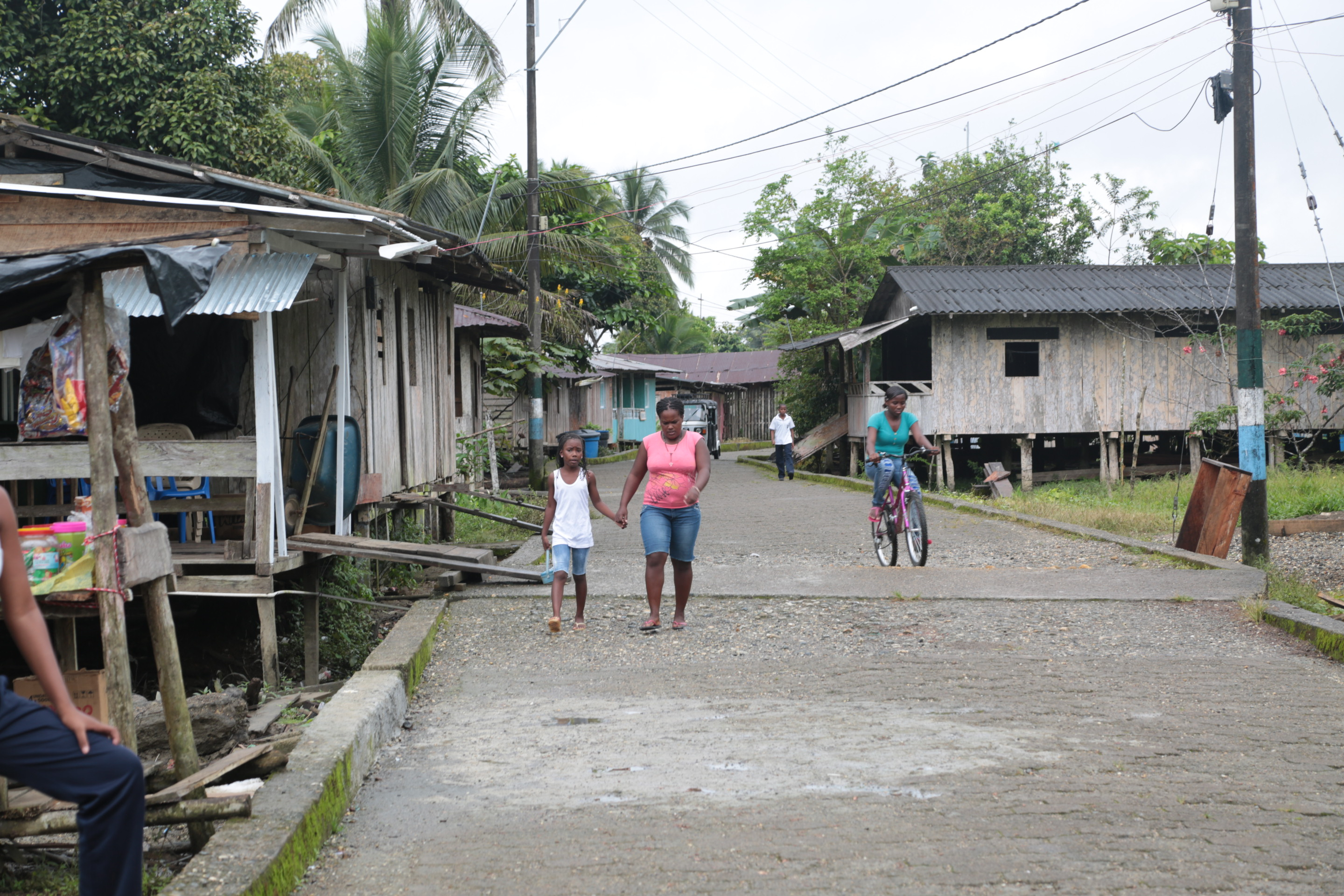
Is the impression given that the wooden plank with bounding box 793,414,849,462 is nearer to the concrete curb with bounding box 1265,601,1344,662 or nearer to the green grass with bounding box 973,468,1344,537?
the green grass with bounding box 973,468,1344,537

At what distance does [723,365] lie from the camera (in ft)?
170

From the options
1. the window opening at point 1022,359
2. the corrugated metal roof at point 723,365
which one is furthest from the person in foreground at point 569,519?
the corrugated metal roof at point 723,365

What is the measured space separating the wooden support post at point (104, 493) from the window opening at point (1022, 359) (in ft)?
70.8

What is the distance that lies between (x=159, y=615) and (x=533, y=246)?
1792cm

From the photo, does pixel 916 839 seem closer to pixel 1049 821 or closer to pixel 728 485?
pixel 1049 821

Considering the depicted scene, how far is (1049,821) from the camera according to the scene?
13.7 feet

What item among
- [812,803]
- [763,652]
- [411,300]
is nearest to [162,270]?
[812,803]

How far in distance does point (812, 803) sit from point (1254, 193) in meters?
8.96

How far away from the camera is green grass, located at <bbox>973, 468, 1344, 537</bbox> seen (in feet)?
46.2

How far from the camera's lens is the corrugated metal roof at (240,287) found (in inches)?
292

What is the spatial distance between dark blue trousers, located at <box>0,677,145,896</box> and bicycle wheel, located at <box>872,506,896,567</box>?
8800 millimetres

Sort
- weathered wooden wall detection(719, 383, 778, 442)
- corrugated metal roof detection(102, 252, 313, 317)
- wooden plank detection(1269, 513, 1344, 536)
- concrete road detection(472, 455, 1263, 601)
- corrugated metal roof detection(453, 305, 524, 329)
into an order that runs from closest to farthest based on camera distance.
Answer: corrugated metal roof detection(102, 252, 313, 317), concrete road detection(472, 455, 1263, 601), wooden plank detection(1269, 513, 1344, 536), corrugated metal roof detection(453, 305, 524, 329), weathered wooden wall detection(719, 383, 778, 442)

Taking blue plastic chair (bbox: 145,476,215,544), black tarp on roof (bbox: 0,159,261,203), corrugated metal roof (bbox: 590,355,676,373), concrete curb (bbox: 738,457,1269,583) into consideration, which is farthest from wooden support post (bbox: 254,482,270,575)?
corrugated metal roof (bbox: 590,355,676,373)

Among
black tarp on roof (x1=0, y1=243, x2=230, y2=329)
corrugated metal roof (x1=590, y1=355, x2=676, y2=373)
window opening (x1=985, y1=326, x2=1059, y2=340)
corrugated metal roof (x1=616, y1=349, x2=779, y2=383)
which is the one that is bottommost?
black tarp on roof (x1=0, y1=243, x2=230, y2=329)
